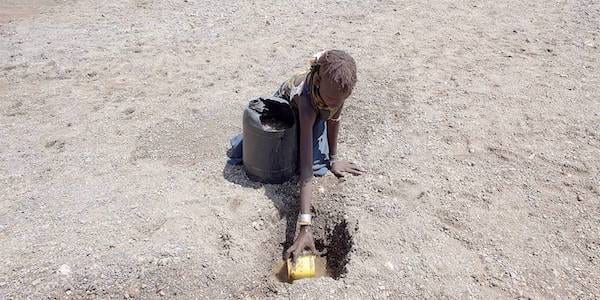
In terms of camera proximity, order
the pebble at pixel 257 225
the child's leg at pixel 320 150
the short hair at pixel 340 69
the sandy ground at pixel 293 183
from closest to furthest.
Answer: the short hair at pixel 340 69 < the sandy ground at pixel 293 183 < the pebble at pixel 257 225 < the child's leg at pixel 320 150

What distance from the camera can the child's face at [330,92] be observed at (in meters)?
2.29

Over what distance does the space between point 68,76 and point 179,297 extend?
8.99 ft

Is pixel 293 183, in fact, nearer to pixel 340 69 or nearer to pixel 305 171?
pixel 305 171

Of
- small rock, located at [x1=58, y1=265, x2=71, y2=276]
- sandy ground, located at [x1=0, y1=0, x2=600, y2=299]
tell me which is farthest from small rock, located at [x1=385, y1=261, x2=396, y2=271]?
small rock, located at [x1=58, y1=265, x2=71, y2=276]

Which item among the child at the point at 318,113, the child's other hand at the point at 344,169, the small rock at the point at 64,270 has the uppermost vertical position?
the child at the point at 318,113

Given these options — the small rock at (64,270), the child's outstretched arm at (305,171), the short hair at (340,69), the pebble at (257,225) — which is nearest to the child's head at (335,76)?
the short hair at (340,69)

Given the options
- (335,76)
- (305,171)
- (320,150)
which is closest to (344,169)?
(320,150)

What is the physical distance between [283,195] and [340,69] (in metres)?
0.91

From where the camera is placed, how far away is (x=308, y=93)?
2.49 meters

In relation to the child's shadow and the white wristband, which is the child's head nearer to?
the white wristband

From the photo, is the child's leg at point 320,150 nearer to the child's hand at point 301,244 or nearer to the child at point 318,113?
the child at point 318,113

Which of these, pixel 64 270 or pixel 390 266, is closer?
pixel 64 270

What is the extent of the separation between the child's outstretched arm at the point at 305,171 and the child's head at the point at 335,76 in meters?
0.16

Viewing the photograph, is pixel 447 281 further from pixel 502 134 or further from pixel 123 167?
pixel 123 167
